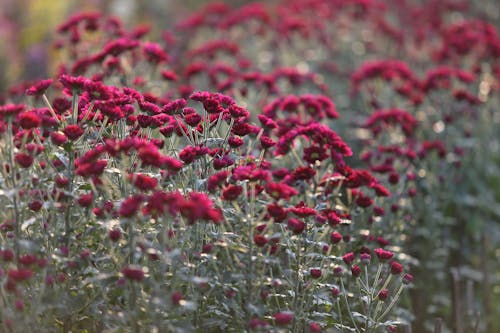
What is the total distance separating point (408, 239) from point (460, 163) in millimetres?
959

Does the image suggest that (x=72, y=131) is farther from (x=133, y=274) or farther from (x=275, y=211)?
(x=275, y=211)

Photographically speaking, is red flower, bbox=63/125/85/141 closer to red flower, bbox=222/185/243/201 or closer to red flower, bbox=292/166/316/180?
red flower, bbox=222/185/243/201

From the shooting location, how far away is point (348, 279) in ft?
13.9

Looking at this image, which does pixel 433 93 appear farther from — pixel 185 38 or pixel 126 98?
pixel 126 98

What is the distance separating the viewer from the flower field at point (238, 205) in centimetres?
310

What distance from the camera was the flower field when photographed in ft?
10.2

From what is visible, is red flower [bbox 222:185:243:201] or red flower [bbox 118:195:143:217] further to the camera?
red flower [bbox 222:185:243:201]

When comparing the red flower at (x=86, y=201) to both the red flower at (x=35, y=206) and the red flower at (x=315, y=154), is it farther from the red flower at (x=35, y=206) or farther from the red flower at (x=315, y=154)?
the red flower at (x=315, y=154)

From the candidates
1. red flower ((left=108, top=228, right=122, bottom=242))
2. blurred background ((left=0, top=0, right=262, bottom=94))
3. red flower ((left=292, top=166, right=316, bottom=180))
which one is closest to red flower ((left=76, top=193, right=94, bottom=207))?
red flower ((left=108, top=228, right=122, bottom=242))

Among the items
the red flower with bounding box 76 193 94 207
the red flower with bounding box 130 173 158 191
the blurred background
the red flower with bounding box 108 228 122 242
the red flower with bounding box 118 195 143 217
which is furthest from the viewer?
the blurred background

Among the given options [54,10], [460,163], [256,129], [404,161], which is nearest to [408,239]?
[404,161]

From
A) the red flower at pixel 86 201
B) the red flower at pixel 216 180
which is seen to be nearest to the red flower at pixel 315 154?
the red flower at pixel 216 180

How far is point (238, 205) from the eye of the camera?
3.59 metres

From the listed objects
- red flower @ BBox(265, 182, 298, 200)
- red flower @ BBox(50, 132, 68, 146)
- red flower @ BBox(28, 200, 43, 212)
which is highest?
red flower @ BBox(50, 132, 68, 146)
